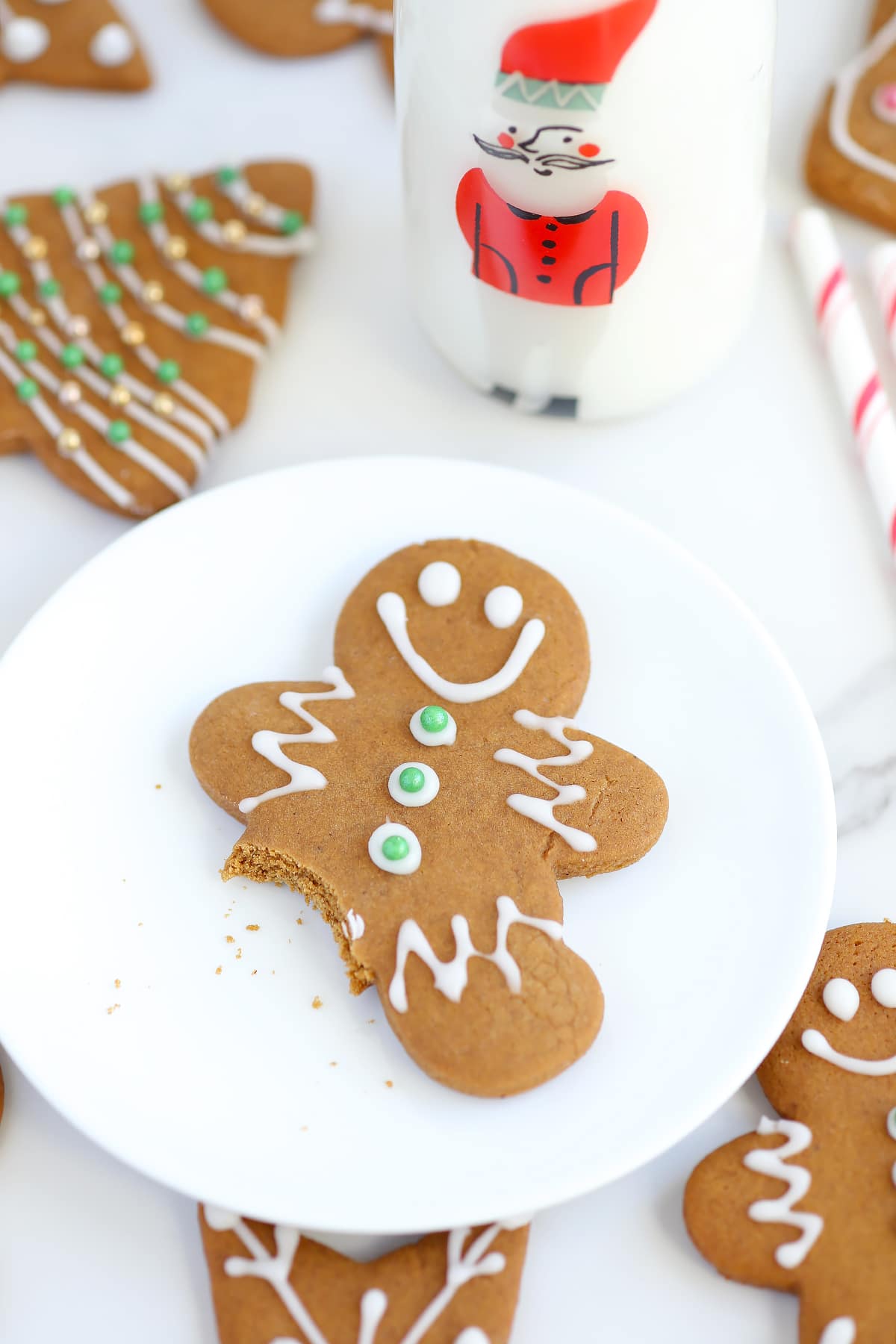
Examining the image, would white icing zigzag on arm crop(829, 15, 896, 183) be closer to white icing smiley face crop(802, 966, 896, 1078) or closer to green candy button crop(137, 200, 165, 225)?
green candy button crop(137, 200, 165, 225)

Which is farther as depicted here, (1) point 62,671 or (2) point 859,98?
(2) point 859,98

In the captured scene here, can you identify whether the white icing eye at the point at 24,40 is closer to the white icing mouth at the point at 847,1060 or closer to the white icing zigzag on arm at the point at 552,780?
the white icing zigzag on arm at the point at 552,780

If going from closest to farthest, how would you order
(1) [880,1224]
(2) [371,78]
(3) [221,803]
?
(1) [880,1224], (3) [221,803], (2) [371,78]

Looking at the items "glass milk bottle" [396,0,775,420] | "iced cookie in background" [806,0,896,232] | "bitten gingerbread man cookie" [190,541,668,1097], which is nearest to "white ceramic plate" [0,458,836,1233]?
"bitten gingerbread man cookie" [190,541,668,1097]

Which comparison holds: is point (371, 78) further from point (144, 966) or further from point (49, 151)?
point (144, 966)

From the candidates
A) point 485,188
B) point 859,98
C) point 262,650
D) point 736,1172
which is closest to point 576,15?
point 485,188

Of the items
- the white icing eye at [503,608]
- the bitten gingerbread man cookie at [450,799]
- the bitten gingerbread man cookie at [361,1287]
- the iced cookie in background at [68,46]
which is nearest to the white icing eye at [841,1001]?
the bitten gingerbread man cookie at [450,799]
